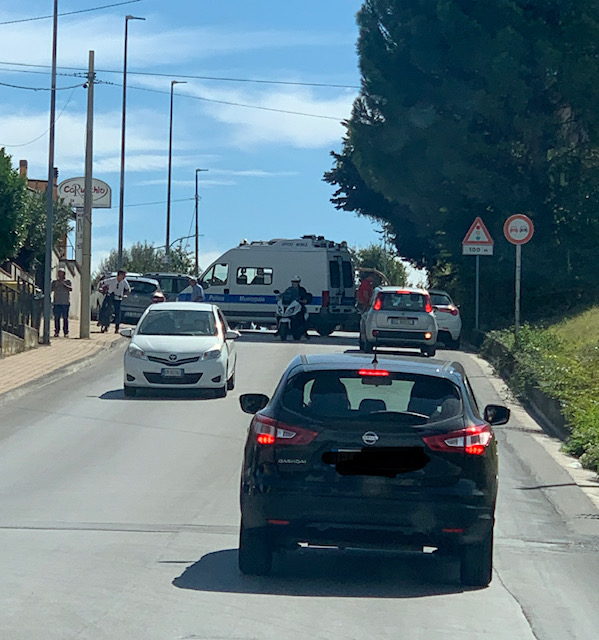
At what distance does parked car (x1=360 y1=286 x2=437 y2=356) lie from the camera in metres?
28.2

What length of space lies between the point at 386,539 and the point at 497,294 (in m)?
30.5

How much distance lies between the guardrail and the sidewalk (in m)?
0.65

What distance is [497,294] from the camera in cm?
3769

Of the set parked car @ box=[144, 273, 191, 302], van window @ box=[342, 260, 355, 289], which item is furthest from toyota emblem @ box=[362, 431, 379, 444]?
parked car @ box=[144, 273, 191, 302]

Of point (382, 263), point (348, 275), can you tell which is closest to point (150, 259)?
point (382, 263)

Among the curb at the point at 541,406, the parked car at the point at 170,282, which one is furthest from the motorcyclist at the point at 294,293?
the parked car at the point at 170,282

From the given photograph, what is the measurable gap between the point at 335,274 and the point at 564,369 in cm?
1719

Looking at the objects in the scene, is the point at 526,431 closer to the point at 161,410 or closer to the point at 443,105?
the point at 161,410

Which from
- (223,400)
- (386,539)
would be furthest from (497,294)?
(386,539)

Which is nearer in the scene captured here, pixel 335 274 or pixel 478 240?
pixel 478 240

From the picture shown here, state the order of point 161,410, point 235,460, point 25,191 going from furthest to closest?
point 25,191 → point 161,410 → point 235,460

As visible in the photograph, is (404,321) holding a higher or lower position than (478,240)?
lower

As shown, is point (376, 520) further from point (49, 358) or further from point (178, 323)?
point (49, 358)

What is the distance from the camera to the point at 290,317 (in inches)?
1282
